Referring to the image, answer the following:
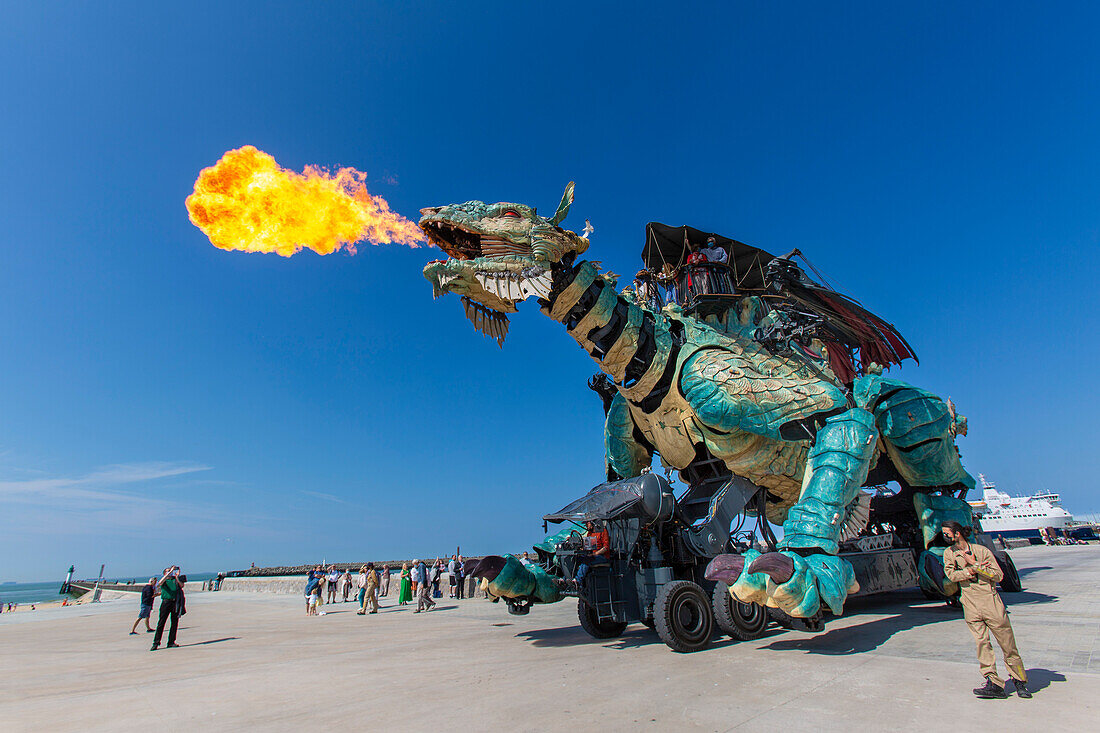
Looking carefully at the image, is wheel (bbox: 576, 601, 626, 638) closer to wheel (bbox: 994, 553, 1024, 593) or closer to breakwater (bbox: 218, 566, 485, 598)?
wheel (bbox: 994, 553, 1024, 593)

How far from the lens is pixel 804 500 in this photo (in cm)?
551

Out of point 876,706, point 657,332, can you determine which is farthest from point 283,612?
point 876,706

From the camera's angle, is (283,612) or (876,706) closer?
(876,706)

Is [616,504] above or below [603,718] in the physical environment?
above

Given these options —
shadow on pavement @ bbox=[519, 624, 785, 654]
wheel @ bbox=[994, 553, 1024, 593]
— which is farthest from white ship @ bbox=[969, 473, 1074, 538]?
shadow on pavement @ bbox=[519, 624, 785, 654]

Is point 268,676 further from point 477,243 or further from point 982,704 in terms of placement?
point 982,704

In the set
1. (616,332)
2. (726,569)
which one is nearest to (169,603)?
(616,332)

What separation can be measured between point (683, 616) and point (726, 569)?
1513mm

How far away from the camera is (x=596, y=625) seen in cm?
654

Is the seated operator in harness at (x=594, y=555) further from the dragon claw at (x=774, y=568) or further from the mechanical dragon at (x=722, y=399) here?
the dragon claw at (x=774, y=568)

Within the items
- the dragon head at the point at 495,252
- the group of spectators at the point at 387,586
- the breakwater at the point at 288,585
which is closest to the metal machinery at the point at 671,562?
the dragon head at the point at 495,252

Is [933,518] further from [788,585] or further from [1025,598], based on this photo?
[788,585]

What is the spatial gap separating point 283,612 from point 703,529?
40.8ft

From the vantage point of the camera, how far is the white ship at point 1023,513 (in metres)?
45.6
